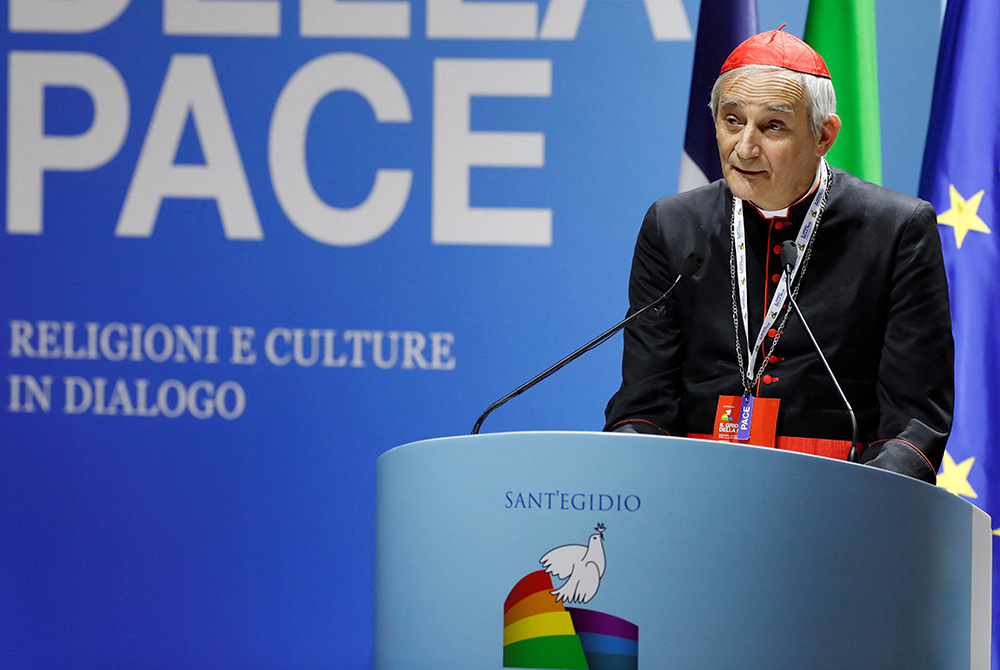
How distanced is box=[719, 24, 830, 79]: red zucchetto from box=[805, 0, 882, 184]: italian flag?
4.46 feet

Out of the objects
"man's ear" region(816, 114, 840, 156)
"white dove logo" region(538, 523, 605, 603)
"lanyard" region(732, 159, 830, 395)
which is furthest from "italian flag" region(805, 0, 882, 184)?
"white dove logo" region(538, 523, 605, 603)

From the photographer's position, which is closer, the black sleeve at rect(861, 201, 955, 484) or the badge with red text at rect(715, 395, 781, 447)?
the black sleeve at rect(861, 201, 955, 484)

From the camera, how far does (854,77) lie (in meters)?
3.62

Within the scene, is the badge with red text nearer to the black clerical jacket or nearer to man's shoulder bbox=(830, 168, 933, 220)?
the black clerical jacket

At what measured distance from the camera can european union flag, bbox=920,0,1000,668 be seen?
3473mm

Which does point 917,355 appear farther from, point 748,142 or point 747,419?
point 748,142

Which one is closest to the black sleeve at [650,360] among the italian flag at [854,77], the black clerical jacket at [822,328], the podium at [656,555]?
the black clerical jacket at [822,328]

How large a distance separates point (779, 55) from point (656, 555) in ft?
3.81

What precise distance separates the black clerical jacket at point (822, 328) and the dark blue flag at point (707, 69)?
124 centimetres

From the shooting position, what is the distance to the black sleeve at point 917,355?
6.92 feet

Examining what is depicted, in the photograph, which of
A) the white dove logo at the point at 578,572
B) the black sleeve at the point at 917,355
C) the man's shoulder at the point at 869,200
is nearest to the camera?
the white dove logo at the point at 578,572

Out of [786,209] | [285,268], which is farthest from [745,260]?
[285,268]

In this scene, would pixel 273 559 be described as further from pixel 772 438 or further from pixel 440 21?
pixel 772 438

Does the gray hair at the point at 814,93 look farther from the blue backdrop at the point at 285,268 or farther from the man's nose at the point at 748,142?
the blue backdrop at the point at 285,268
